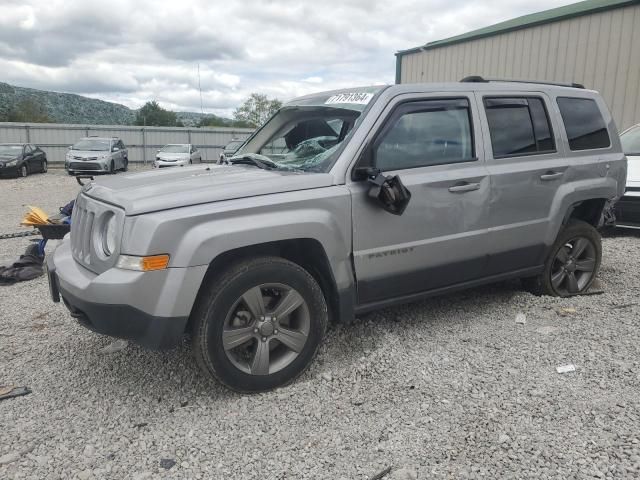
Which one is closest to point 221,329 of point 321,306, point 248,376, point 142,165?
point 248,376

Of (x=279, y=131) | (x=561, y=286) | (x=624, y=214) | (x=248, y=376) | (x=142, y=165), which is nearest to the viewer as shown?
(x=248, y=376)

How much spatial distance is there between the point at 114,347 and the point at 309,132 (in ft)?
6.84

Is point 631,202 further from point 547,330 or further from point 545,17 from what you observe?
point 545,17

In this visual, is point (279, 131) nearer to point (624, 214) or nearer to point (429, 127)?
point (429, 127)

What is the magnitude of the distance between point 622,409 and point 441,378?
38.0 inches

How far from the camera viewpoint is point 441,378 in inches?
126

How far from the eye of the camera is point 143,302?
2658 mm

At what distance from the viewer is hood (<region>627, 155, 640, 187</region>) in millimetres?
6883

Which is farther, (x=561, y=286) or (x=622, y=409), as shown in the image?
(x=561, y=286)

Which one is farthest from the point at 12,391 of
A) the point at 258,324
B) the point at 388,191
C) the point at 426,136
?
the point at 426,136

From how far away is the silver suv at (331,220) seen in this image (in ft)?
8.90

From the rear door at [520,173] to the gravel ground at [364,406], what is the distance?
58 cm

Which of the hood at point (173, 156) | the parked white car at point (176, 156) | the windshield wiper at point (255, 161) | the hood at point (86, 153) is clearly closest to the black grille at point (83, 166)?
the hood at point (86, 153)

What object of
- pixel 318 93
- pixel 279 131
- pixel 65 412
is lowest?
pixel 65 412
